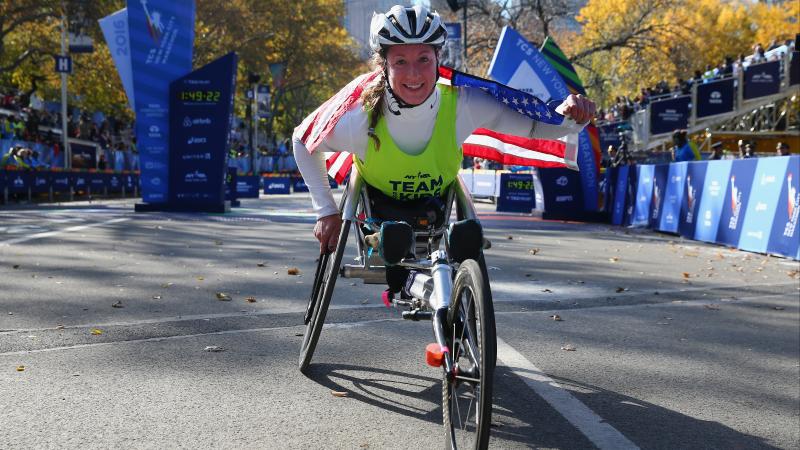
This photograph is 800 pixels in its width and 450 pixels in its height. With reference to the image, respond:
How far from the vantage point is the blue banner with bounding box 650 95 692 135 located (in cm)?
3181

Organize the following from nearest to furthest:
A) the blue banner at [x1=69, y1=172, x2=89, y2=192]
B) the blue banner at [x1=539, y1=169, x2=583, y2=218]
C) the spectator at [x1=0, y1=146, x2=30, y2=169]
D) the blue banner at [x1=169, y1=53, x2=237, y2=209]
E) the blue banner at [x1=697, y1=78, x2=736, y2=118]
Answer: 1. the blue banner at [x1=169, y1=53, x2=237, y2=209]
2. the blue banner at [x1=539, y1=169, x2=583, y2=218]
3. the spectator at [x1=0, y1=146, x2=30, y2=169]
4. the blue banner at [x1=69, y1=172, x2=89, y2=192]
5. the blue banner at [x1=697, y1=78, x2=736, y2=118]

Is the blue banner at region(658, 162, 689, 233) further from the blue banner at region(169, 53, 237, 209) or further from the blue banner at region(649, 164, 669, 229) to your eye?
the blue banner at region(169, 53, 237, 209)

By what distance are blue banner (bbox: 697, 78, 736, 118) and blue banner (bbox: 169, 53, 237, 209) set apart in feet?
58.0

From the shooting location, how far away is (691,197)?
1620 centimetres

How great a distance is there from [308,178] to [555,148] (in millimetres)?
1495

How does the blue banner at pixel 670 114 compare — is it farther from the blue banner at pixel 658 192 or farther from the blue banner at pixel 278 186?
the blue banner at pixel 278 186

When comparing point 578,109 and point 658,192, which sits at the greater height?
point 578,109

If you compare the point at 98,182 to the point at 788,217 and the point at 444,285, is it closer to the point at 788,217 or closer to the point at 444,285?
the point at 788,217

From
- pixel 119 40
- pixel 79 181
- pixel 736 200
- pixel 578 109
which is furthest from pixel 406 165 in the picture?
pixel 79 181

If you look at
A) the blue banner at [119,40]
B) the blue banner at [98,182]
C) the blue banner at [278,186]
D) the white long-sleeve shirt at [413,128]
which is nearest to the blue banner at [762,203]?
the white long-sleeve shirt at [413,128]

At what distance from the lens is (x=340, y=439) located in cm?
387

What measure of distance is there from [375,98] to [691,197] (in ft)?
43.0

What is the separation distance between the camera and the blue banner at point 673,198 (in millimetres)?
16594

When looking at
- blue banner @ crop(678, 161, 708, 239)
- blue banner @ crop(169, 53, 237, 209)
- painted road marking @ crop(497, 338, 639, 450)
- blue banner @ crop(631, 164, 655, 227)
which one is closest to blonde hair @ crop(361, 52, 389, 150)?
painted road marking @ crop(497, 338, 639, 450)
